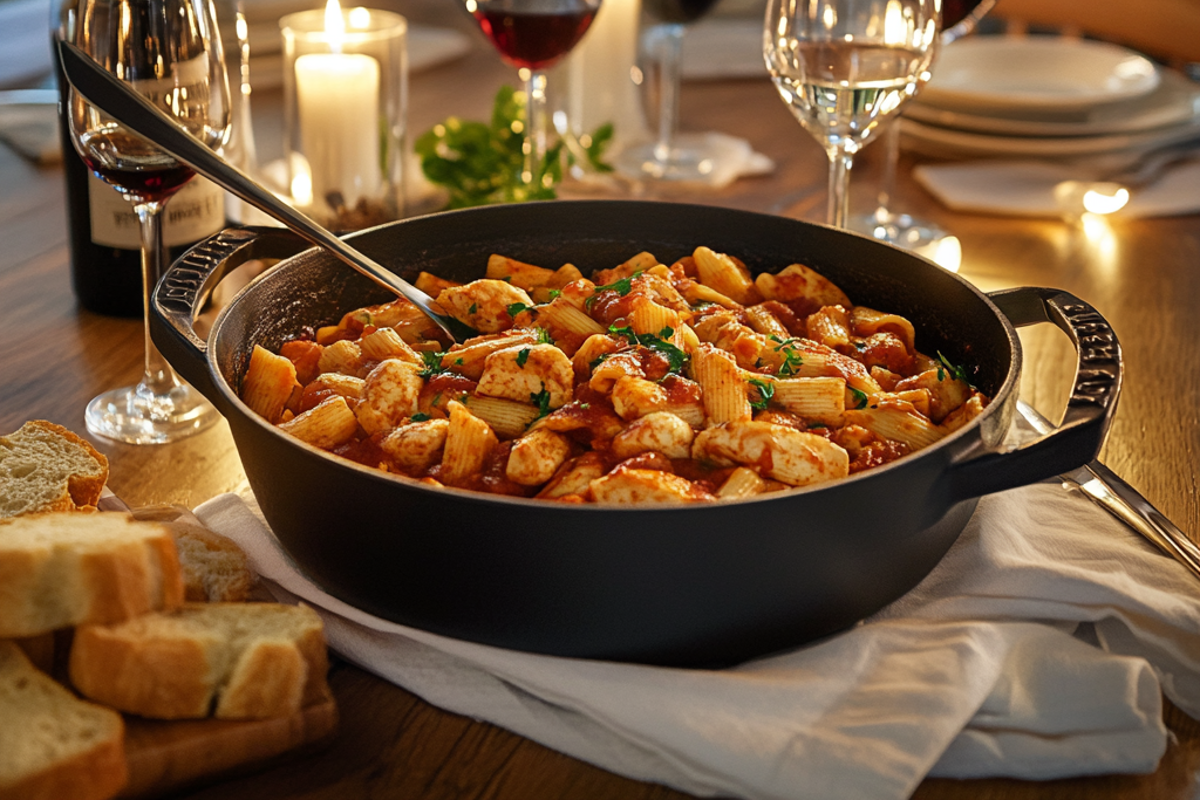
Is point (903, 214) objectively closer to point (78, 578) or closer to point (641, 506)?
point (641, 506)

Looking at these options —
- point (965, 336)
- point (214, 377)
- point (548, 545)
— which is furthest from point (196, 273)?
point (965, 336)

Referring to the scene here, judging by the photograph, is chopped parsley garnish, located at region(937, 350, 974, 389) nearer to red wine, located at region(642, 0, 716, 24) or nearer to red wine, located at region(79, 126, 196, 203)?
red wine, located at region(79, 126, 196, 203)

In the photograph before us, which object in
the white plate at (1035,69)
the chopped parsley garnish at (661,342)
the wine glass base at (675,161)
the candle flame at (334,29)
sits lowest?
the wine glass base at (675,161)

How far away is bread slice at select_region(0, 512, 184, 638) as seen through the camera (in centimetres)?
112

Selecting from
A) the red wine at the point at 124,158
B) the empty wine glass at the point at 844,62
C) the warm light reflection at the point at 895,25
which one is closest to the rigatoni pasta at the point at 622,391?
the red wine at the point at 124,158

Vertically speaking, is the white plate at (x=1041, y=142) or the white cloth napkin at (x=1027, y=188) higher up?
the white plate at (x=1041, y=142)

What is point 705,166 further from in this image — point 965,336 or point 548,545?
point 548,545

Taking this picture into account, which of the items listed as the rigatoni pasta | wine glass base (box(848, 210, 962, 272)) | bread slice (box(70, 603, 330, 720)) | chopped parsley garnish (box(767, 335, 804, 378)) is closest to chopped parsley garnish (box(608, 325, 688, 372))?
the rigatoni pasta

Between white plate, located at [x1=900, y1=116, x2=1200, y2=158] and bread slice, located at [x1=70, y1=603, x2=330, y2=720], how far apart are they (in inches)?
97.9

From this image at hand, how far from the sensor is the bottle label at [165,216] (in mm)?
2238

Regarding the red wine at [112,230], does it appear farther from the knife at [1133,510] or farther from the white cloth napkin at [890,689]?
the knife at [1133,510]

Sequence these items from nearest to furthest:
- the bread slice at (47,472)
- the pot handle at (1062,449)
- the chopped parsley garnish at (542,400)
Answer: the pot handle at (1062,449) → the bread slice at (47,472) → the chopped parsley garnish at (542,400)

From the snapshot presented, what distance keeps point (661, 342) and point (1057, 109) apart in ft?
6.62

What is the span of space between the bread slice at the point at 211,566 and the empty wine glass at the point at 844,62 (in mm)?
1375
